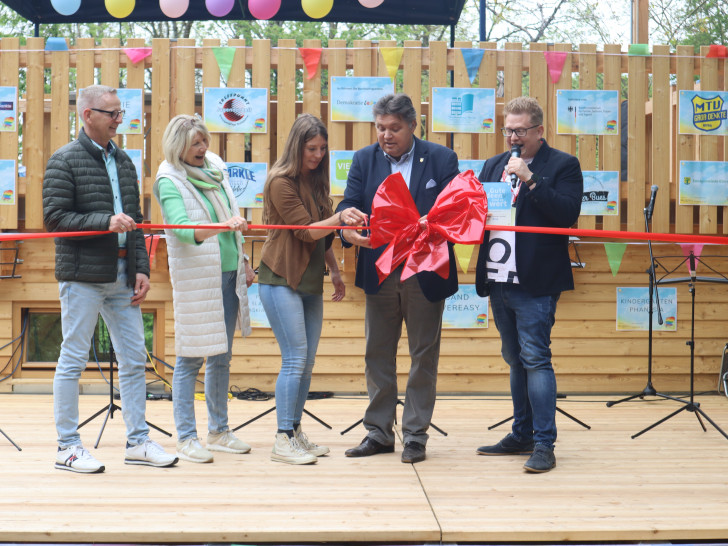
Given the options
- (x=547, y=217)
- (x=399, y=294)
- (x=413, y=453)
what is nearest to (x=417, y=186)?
(x=399, y=294)

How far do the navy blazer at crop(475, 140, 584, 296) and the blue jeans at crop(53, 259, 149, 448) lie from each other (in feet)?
5.68

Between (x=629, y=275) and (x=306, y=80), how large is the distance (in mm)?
2913

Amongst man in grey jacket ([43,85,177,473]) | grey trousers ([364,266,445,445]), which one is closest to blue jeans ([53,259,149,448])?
man in grey jacket ([43,85,177,473])

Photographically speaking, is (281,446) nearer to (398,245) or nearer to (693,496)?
(398,245)

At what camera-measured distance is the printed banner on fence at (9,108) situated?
557 centimetres

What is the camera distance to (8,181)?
5582 mm

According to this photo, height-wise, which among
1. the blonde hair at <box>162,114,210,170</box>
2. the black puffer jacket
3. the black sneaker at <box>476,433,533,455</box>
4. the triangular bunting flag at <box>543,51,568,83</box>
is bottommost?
the black sneaker at <box>476,433,533,455</box>

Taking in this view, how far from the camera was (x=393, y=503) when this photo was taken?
290 cm

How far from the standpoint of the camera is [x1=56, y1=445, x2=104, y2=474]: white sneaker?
11.0ft

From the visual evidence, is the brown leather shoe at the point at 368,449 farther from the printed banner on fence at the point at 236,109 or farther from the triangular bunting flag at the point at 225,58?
the triangular bunting flag at the point at 225,58

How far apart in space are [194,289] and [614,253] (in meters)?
3.43

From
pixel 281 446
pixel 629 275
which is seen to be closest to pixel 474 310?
pixel 629 275

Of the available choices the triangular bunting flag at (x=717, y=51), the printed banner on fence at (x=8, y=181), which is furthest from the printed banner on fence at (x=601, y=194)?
the printed banner on fence at (x=8, y=181)

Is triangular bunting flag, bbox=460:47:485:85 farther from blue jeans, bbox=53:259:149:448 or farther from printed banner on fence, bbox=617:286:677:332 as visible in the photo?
blue jeans, bbox=53:259:149:448
